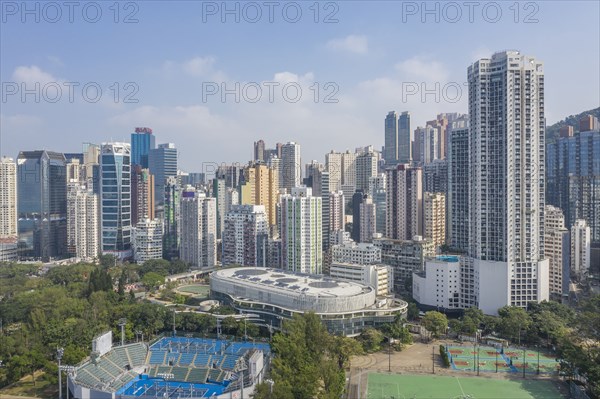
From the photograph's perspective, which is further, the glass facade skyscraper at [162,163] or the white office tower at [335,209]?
the glass facade skyscraper at [162,163]

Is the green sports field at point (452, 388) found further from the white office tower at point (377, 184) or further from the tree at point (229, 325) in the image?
the white office tower at point (377, 184)

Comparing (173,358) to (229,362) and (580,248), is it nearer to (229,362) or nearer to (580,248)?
(229,362)

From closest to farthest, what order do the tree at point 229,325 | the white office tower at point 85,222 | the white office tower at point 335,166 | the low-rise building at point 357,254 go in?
1. the tree at point 229,325
2. the low-rise building at point 357,254
3. the white office tower at point 85,222
4. the white office tower at point 335,166

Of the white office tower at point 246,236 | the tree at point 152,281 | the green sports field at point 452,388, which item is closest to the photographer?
the green sports field at point 452,388

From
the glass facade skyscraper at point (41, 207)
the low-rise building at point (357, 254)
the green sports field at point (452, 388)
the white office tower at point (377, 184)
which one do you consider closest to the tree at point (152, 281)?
the low-rise building at point (357, 254)

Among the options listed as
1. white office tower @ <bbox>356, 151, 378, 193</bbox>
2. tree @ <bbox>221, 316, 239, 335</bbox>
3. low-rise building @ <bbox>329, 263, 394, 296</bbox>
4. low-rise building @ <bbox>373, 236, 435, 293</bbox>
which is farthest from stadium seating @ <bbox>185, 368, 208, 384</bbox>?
white office tower @ <bbox>356, 151, 378, 193</bbox>

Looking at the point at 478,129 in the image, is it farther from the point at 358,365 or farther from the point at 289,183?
the point at 289,183

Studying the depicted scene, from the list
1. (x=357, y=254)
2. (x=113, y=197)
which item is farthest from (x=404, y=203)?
(x=113, y=197)
